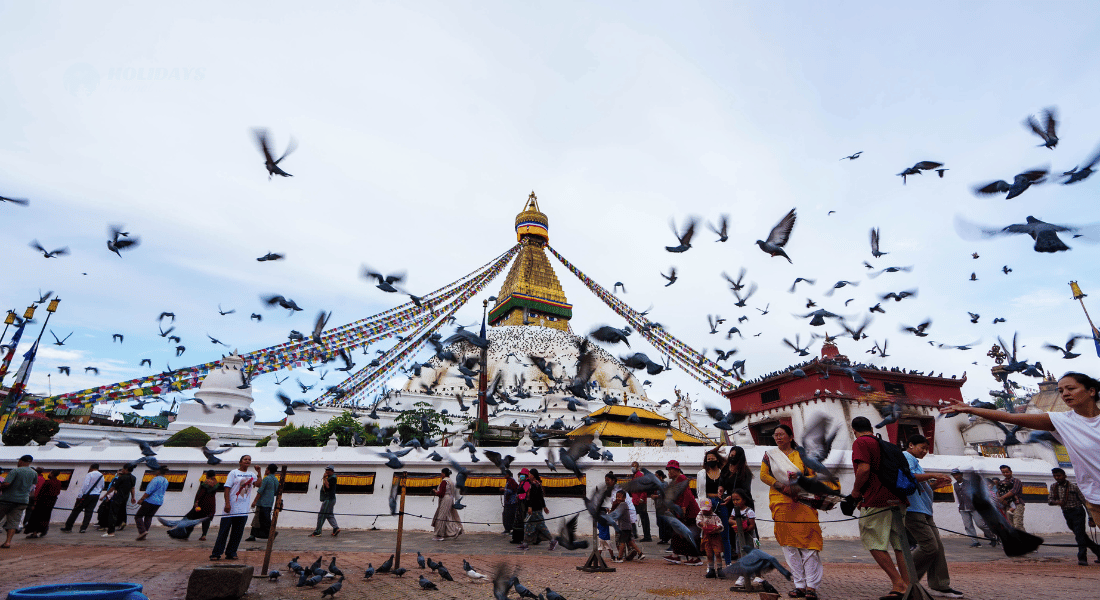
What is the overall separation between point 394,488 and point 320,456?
208 centimetres

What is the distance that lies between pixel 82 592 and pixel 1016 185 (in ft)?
27.5

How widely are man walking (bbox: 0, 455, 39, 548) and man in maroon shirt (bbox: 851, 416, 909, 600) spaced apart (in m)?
10.7

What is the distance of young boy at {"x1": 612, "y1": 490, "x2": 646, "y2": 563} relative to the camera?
23.3ft

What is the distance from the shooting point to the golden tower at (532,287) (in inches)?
1649

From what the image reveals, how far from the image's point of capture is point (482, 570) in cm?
616

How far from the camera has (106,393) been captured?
51.8 feet

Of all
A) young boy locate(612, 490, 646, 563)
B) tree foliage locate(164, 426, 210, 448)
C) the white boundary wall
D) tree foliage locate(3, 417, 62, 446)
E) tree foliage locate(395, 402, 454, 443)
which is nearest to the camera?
young boy locate(612, 490, 646, 563)

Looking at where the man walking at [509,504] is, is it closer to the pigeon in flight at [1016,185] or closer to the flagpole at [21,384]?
the pigeon in flight at [1016,185]

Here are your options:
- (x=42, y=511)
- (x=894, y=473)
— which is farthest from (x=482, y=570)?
(x=42, y=511)

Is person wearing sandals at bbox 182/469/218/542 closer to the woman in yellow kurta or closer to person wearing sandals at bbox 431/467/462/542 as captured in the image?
person wearing sandals at bbox 431/467/462/542

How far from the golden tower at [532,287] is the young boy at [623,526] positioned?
32.5 meters

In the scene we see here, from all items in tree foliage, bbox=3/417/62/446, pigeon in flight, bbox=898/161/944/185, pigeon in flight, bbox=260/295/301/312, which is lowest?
tree foliage, bbox=3/417/62/446

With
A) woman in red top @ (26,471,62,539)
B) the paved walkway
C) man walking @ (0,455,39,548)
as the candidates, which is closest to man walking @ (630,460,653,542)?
the paved walkway

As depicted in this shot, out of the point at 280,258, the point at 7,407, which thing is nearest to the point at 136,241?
the point at 280,258
